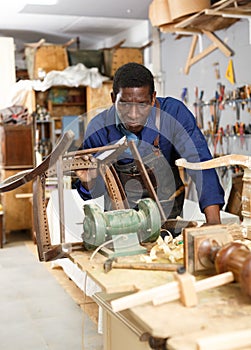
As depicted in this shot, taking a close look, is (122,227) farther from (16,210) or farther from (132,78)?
(16,210)

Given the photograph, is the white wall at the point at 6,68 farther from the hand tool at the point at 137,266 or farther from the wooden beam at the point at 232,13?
the hand tool at the point at 137,266

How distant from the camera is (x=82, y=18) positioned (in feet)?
24.4

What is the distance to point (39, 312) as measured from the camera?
3.72m

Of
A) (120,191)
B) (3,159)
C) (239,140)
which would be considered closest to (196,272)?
(120,191)

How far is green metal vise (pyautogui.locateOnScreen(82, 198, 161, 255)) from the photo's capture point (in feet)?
5.27

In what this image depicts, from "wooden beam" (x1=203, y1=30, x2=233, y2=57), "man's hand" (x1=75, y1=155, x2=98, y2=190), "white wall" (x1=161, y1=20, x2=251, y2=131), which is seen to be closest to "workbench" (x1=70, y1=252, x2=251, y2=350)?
"man's hand" (x1=75, y1=155, x2=98, y2=190)

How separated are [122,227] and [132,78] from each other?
60 cm

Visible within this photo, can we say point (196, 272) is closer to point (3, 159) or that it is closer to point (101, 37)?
point (3, 159)

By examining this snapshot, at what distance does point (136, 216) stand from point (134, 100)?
0.47m

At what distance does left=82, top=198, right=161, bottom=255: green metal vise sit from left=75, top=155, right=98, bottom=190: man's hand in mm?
217

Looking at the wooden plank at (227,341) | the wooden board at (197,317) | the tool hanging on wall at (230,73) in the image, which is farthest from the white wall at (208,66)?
the wooden plank at (227,341)

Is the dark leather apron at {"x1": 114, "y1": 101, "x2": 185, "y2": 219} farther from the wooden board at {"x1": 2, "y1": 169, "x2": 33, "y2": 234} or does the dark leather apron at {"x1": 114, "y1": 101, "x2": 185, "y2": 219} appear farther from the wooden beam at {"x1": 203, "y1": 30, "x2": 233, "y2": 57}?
the wooden board at {"x1": 2, "y1": 169, "x2": 33, "y2": 234}

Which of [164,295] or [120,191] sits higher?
[120,191]

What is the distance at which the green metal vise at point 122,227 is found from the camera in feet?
5.27
